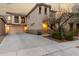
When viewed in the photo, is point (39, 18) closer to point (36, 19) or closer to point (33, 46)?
point (36, 19)

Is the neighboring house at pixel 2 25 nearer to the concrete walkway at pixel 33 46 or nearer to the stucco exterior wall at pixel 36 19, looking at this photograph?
the concrete walkway at pixel 33 46

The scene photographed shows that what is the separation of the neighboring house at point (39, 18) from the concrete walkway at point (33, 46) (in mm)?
123

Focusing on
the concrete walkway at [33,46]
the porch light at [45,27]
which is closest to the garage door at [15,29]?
the concrete walkway at [33,46]

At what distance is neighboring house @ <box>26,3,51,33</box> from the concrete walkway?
123mm

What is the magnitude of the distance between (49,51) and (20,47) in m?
0.43

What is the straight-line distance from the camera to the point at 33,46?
242cm

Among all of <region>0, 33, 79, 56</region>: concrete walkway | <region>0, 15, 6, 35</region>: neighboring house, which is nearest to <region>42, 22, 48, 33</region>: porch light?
<region>0, 33, 79, 56</region>: concrete walkway

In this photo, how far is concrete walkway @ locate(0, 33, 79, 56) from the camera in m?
2.36

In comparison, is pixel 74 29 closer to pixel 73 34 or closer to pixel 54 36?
pixel 73 34

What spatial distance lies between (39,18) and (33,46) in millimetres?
429

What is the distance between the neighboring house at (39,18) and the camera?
242 cm

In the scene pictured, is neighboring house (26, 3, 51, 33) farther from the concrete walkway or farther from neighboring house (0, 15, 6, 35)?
neighboring house (0, 15, 6, 35)

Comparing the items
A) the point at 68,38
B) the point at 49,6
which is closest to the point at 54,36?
the point at 68,38

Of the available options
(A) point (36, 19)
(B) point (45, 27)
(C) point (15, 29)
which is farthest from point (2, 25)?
(B) point (45, 27)
